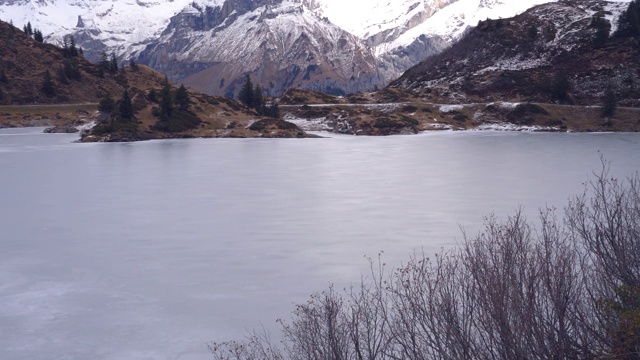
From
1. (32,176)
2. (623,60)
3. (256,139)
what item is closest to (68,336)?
(32,176)

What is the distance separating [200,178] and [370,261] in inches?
1050

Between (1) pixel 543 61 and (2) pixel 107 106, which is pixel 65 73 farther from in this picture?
(1) pixel 543 61

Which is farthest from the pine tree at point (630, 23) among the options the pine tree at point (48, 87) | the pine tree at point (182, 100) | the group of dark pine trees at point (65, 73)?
the pine tree at point (48, 87)

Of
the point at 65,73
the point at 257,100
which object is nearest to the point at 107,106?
the point at 257,100

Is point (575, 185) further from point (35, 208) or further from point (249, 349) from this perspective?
point (35, 208)

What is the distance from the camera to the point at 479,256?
1334 centimetres

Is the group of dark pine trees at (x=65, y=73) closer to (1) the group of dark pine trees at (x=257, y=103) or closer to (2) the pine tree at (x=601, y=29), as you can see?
(1) the group of dark pine trees at (x=257, y=103)

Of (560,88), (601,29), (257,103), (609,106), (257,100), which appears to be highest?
(601,29)

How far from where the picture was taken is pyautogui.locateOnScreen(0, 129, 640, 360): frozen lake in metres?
15.1

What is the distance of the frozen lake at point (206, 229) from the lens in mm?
15117

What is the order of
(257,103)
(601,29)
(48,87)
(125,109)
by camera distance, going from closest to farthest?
(125,109) < (257,103) < (601,29) < (48,87)

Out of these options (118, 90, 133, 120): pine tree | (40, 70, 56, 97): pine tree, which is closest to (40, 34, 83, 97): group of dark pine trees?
(40, 70, 56, 97): pine tree

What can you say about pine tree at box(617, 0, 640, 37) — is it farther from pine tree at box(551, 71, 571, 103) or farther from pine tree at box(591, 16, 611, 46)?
pine tree at box(551, 71, 571, 103)

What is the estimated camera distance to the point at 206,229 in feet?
84.9
